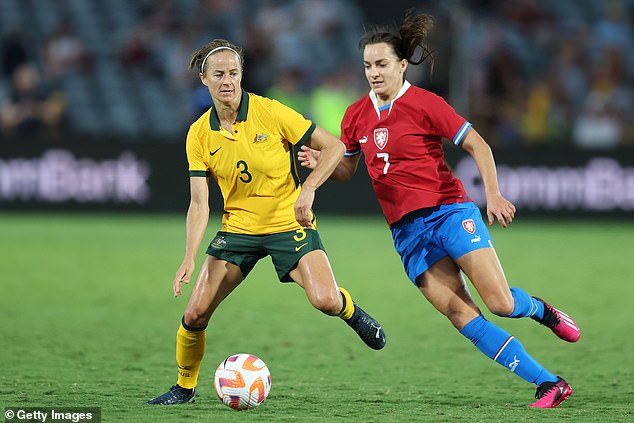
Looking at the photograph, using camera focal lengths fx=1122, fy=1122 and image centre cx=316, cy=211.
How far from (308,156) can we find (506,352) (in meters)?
1.64

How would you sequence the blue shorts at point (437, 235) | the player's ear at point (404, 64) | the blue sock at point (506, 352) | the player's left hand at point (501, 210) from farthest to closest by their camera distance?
the player's ear at point (404, 64) → the blue shorts at point (437, 235) → the blue sock at point (506, 352) → the player's left hand at point (501, 210)

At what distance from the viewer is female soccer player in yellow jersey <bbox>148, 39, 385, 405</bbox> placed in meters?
6.29

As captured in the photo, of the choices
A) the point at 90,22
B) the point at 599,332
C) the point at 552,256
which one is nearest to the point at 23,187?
the point at 90,22

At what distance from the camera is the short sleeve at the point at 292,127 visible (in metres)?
6.46

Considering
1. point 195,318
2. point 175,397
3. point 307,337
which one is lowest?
point 307,337

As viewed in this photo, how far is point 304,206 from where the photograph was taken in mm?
6098

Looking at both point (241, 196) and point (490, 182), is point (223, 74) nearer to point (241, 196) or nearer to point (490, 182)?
point (241, 196)

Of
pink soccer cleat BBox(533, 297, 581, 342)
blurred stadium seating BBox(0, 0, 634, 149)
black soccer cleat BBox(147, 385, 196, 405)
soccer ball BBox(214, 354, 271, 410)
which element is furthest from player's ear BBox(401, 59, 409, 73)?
blurred stadium seating BBox(0, 0, 634, 149)

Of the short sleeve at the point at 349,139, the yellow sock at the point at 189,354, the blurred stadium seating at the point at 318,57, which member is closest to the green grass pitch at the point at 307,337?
the yellow sock at the point at 189,354

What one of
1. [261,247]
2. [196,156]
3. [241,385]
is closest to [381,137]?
[261,247]

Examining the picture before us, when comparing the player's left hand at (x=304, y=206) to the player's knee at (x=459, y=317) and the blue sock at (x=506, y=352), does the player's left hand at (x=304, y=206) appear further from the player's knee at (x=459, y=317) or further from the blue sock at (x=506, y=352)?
the blue sock at (x=506, y=352)

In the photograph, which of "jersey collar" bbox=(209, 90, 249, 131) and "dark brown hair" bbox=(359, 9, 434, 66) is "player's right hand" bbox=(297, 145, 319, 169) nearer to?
"jersey collar" bbox=(209, 90, 249, 131)

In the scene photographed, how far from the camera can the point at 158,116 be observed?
1975 centimetres

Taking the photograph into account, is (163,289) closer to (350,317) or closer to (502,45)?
(350,317)
